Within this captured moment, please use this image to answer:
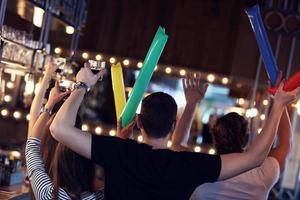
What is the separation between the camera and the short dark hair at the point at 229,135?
8.92 ft

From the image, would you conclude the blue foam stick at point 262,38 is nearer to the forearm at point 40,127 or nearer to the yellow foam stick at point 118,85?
the yellow foam stick at point 118,85

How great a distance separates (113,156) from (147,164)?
0.39ft

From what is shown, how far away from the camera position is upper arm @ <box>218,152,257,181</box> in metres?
2.06

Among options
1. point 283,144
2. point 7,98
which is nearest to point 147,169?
point 283,144

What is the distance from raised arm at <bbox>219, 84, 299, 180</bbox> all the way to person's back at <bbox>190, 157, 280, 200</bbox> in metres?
0.52

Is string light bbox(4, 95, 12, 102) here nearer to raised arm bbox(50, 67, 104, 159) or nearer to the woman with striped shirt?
the woman with striped shirt

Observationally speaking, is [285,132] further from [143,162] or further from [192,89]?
[143,162]

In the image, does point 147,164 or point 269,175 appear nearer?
point 147,164

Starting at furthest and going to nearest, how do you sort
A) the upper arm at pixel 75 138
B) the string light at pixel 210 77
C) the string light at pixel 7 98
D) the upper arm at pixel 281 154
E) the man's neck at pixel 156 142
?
the string light at pixel 210 77
the string light at pixel 7 98
the upper arm at pixel 281 154
the man's neck at pixel 156 142
the upper arm at pixel 75 138

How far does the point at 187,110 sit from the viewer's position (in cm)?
292

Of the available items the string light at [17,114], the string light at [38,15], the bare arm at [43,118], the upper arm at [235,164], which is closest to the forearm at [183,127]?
the bare arm at [43,118]

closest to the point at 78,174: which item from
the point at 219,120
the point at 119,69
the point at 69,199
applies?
the point at 69,199

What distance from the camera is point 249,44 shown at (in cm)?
805

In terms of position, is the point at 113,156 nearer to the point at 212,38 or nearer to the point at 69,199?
the point at 69,199
